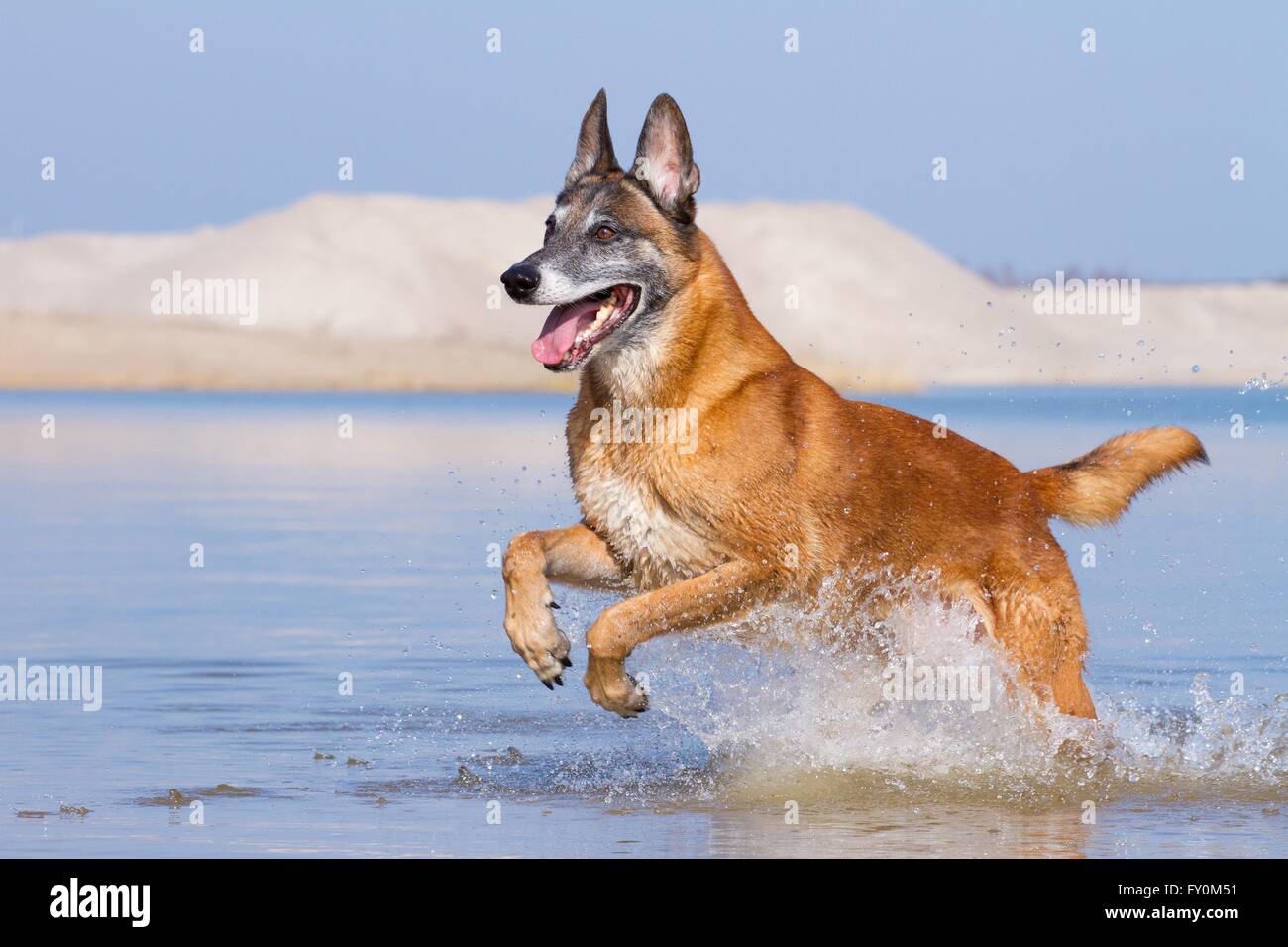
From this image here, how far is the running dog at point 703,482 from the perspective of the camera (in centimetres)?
704

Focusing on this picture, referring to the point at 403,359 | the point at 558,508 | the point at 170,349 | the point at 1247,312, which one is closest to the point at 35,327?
the point at 170,349

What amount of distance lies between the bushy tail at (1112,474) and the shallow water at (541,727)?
0.80ft

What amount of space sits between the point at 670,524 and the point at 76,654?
4479 millimetres

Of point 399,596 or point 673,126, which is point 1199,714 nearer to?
point 673,126

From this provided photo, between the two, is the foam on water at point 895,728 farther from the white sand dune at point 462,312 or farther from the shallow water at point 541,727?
the white sand dune at point 462,312

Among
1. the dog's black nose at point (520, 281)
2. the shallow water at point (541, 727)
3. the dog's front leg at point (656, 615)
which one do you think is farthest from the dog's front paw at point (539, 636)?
the dog's black nose at point (520, 281)

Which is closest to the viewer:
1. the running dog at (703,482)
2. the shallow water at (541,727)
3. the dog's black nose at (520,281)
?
the shallow water at (541,727)

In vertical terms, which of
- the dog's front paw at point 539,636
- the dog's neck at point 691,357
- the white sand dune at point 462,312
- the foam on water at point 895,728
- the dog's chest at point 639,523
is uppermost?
the white sand dune at point 462,312

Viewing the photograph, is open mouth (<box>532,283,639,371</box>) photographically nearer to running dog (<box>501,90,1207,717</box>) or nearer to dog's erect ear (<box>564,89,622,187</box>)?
running dog (<box>501,90,1207,717</box>)

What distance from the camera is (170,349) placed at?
243 feet

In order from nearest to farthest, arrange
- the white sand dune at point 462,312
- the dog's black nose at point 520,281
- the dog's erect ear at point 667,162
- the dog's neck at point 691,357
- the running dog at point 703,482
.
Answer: the dog's black nose at point 520,281, the running dog at point 703,482, the dog's neck at point 691,357, the dog's erect ear at point 667,162, the white sand dune at point 462,312

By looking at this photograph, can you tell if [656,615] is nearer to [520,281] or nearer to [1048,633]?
[520,281]

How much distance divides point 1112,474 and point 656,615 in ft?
6.88

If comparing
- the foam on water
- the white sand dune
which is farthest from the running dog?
the white sand dune
